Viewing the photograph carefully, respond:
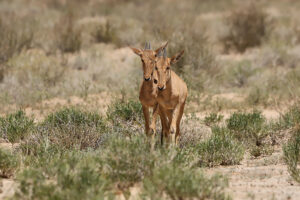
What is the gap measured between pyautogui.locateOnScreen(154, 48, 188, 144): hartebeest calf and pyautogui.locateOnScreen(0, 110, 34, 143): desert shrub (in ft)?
8.52

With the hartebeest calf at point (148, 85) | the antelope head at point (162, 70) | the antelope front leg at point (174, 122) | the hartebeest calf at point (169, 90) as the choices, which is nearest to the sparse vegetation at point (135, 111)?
the antelope front leg at point (174, 122)

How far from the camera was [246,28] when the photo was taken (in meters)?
21.1

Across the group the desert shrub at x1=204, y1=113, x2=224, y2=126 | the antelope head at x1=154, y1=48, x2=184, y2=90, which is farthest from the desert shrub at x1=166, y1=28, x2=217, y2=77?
the antelope head at x1=154, y1=48, x2=184, y2=90

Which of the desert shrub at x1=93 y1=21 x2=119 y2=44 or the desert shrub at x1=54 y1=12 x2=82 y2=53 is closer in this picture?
the desert shrub at x1=54 y1=12 x2=82 y2=53

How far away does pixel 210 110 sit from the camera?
12.4 meters

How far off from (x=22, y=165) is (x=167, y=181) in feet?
8.15

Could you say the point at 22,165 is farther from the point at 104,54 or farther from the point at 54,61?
the point at 104,54

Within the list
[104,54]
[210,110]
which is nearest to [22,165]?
[210,110]

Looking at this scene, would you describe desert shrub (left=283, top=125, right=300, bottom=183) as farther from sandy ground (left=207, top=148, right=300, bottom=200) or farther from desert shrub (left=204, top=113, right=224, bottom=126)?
desert shrub (left=204, top=113, right=224, bottom=126)

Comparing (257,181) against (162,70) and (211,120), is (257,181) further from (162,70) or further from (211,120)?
(211,120)

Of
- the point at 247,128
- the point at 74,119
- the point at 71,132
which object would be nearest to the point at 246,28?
the point at 247,128

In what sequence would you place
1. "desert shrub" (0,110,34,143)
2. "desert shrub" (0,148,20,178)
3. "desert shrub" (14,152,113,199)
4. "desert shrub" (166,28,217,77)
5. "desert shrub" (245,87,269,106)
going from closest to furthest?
"desert shrub" (14,152,113,199), "desert shrub" (0,148,20,178), "desert shrub" (0,110,34,143), "desert shrub" (245,87,269,106), "desert shrub" (166,28,217,77)

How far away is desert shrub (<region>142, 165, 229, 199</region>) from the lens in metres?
5.50

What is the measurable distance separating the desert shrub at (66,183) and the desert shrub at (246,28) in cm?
1535
